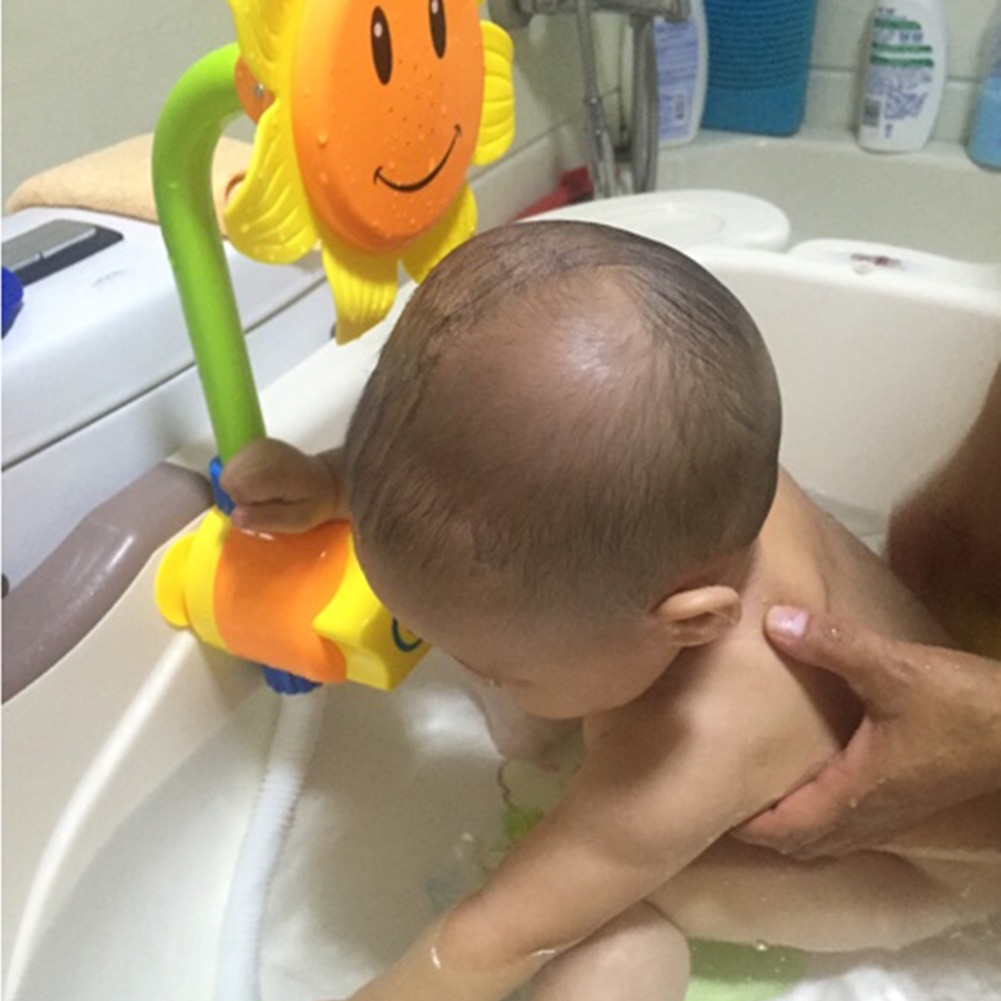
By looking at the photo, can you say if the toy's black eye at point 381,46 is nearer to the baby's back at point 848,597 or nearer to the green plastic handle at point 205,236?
the green plastic handle at point 205,236

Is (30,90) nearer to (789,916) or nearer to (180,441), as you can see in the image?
(180,441)

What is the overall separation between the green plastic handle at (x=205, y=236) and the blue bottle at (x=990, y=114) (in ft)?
3.55

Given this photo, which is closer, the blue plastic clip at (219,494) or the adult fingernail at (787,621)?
the adult fingernail at (787,621)

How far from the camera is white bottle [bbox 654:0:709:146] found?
1.52m

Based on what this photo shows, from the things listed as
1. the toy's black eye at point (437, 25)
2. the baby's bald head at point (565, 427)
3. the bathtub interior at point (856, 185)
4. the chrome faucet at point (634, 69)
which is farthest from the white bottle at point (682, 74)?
the baby's bald head at point (565, 427)

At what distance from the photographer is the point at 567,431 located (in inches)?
21.2

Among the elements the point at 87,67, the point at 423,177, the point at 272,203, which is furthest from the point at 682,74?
the point at 272,203

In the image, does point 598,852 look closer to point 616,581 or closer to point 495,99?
point 616,581

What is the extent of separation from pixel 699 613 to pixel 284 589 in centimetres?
28

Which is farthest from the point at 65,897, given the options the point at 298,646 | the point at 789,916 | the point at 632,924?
the point at 789,916

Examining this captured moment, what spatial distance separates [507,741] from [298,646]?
27 cm

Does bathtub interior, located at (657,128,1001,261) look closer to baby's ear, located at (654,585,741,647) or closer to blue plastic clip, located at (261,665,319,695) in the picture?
blue plastic clip, located at (261,665,319,695)

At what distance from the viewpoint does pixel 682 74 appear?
5.11 ft

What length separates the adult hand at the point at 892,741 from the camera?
2.26 feet
